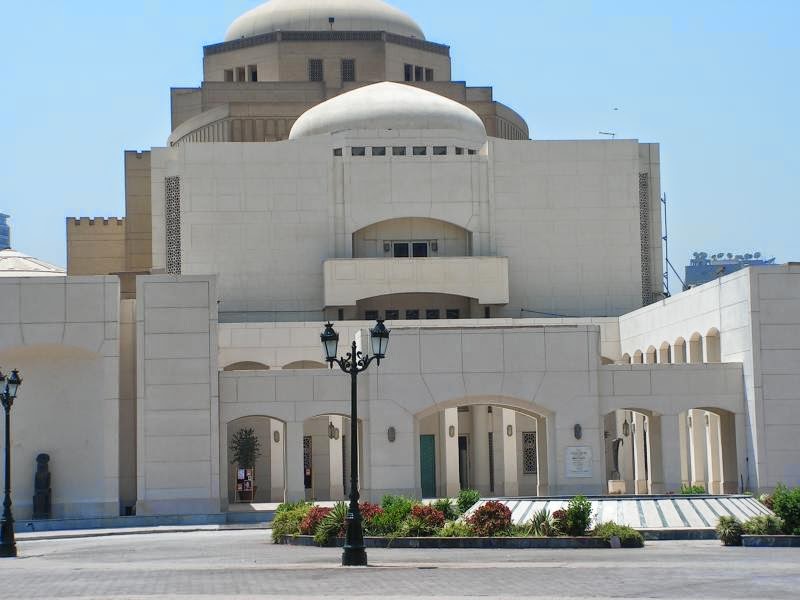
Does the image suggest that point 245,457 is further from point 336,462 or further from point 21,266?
point 21,266

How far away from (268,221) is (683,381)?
60.8ft

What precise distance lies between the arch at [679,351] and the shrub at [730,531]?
20.7 m

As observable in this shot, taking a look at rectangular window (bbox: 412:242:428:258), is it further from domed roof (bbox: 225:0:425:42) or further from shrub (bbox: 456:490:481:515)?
shrub (bbox: 456:490:481:515)

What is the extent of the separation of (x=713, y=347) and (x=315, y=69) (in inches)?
932

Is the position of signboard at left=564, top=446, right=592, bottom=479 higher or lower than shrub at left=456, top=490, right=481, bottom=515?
higher

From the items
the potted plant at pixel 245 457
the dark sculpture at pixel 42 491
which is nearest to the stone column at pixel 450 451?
the potted plant at pixel 245 457

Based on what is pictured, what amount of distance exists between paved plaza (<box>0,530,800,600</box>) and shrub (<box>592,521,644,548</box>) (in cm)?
61

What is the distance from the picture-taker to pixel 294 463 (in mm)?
42156

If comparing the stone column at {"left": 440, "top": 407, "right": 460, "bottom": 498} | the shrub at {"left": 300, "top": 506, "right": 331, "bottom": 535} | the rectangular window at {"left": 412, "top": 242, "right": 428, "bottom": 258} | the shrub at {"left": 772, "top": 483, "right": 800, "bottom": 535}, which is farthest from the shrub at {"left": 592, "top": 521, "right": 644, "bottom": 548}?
the rectangular window at {"left": 412, "top": 242, "right": 428, "bottom": 258}

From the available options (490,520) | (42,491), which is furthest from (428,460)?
(490,520)

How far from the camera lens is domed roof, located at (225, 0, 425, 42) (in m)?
61.6

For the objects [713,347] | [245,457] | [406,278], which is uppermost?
[406,278]

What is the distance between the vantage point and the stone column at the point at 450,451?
48.6 meters

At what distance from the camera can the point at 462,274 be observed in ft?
176
